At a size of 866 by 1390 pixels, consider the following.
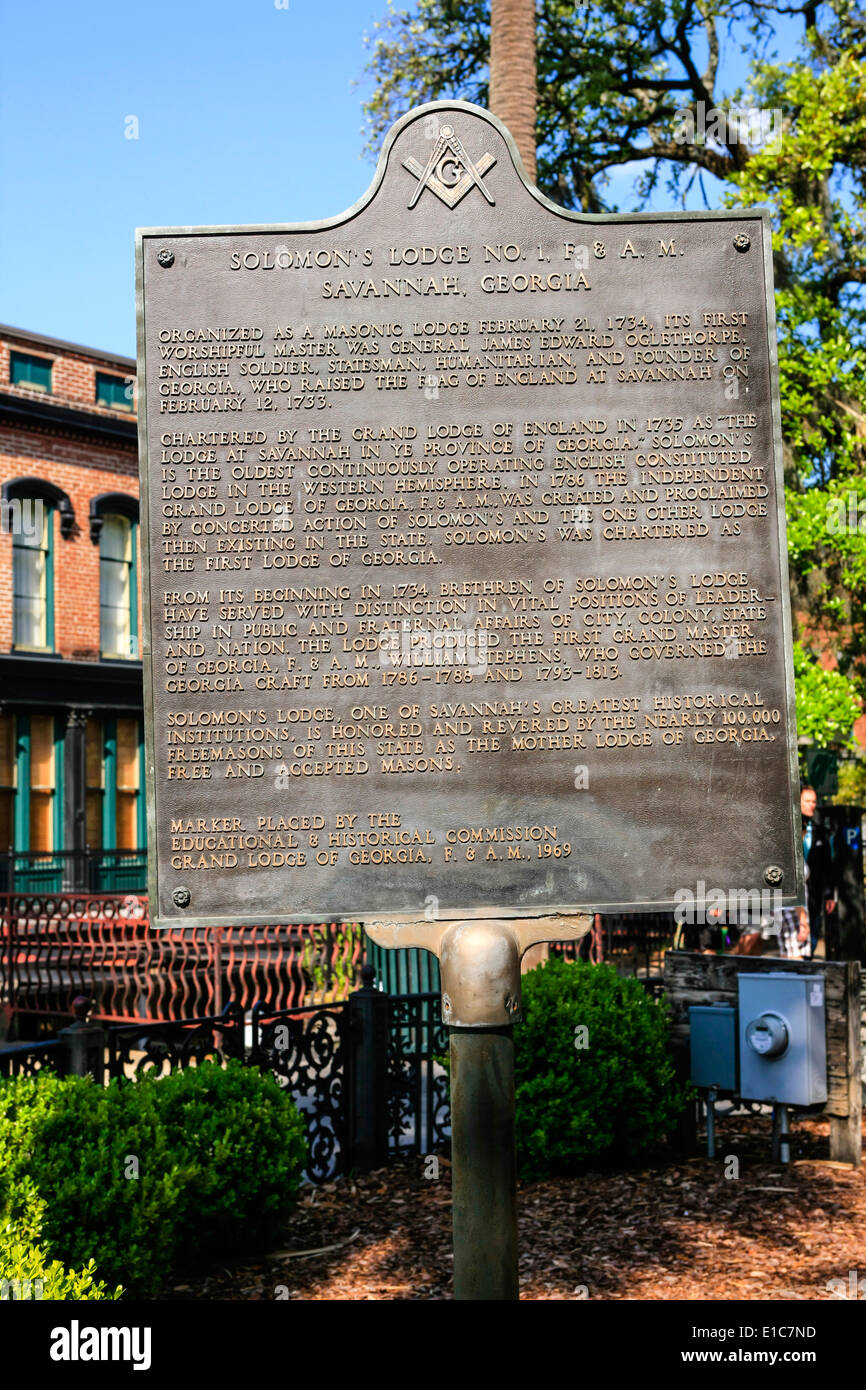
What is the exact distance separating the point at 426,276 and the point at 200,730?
189 cm

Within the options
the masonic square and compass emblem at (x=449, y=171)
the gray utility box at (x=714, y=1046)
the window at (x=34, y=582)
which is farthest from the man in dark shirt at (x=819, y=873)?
the window at (x=34, y=582)

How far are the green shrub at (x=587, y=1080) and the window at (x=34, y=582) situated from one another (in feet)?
66.6

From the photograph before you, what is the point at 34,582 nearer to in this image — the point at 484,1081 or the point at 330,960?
the point at 330,960

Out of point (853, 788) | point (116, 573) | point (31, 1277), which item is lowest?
point (31, 1277)

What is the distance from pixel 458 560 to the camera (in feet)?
15.8

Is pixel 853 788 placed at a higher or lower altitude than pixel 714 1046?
higher

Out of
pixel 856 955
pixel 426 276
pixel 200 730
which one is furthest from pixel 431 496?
pixel 856 955

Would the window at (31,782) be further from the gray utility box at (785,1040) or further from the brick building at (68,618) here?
the gray utility box at (785,1040)

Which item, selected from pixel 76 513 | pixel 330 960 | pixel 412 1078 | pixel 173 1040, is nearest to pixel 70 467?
pixel 76 513

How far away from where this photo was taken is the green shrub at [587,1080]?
8023 mm

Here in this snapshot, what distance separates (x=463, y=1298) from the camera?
4664 millimetres

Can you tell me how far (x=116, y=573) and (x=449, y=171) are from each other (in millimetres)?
24779

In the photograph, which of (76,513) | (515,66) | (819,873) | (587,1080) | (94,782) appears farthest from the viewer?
(94,782)

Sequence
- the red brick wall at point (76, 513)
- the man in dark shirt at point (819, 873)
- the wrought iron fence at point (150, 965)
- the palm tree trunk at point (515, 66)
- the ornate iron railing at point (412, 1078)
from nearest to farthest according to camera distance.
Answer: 1. the ornate iron railing at point (412, 1078)
2. the palm tree trunk at point (515, 66)
3. the wrought iron fence at point (150, 965)
4. the man in dark shirt at point (819, 873)
5. the red brick wall at point (76, 513)
